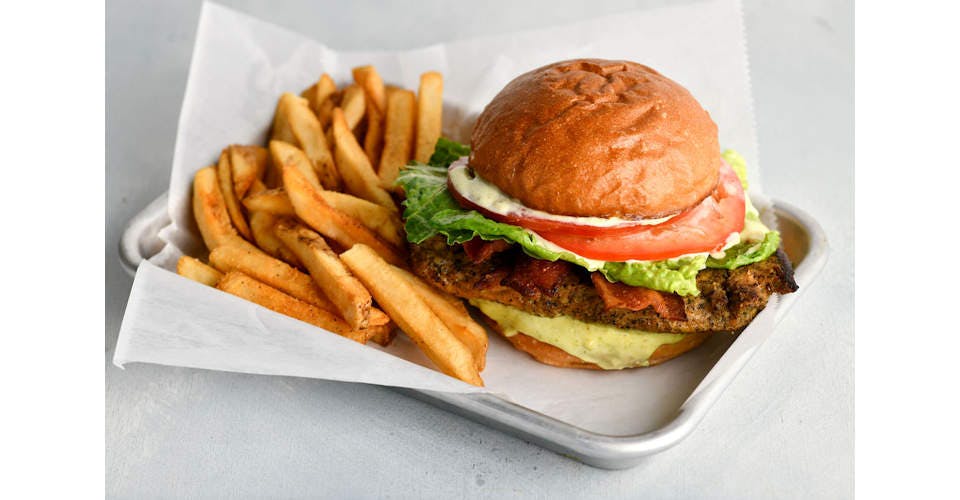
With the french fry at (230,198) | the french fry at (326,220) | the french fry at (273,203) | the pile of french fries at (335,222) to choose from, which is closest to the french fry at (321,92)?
the pile of french fries at (335,222)

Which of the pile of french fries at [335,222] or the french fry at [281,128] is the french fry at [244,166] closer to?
the pile of french fries at [335,222]

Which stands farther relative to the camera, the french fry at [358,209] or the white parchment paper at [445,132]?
the french fry at [358,209]

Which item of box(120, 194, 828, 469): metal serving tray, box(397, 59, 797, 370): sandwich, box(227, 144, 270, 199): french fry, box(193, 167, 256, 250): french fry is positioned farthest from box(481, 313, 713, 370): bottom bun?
box(227, 144, 270, 199): french fry

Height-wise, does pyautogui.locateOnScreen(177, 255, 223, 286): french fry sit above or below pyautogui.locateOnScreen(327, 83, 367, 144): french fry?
below

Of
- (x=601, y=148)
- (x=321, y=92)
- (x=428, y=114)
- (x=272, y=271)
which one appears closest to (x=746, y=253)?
(x=601, y=148)

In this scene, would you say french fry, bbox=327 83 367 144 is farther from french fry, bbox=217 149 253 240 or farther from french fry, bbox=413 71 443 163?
french fry, bbox=217 149 253 240

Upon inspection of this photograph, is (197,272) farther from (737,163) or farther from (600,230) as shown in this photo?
(737,163)
